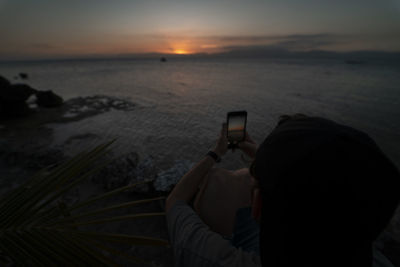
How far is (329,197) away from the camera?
2.50 feet

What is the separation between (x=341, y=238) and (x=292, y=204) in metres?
0.26

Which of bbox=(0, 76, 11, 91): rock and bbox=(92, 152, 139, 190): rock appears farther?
bbox=(0, 76, 11, 91): rock

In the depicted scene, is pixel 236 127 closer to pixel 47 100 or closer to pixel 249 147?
pixel 249 147

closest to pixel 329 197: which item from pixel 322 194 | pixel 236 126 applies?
pixel 322 194

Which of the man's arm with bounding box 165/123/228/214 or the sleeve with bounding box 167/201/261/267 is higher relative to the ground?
the man's arm with bounding box 165/123/228/214

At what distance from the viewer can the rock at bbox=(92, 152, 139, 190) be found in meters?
3.80

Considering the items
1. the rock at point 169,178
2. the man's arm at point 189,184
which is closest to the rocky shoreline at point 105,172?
the rock at point 169,178

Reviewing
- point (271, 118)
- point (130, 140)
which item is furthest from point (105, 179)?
point (271, 118)

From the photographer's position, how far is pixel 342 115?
884 centimetres

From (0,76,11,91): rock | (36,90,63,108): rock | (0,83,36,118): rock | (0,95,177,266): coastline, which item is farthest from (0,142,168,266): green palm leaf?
(36,90,63,108): rock

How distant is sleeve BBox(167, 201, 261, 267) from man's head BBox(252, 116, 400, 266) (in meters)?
0.36

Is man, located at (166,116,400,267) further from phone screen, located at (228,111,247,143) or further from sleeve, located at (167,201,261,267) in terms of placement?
phone screen, located at (228,111,247,143)

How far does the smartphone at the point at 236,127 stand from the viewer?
7.11 feet

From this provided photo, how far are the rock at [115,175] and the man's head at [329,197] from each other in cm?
366
